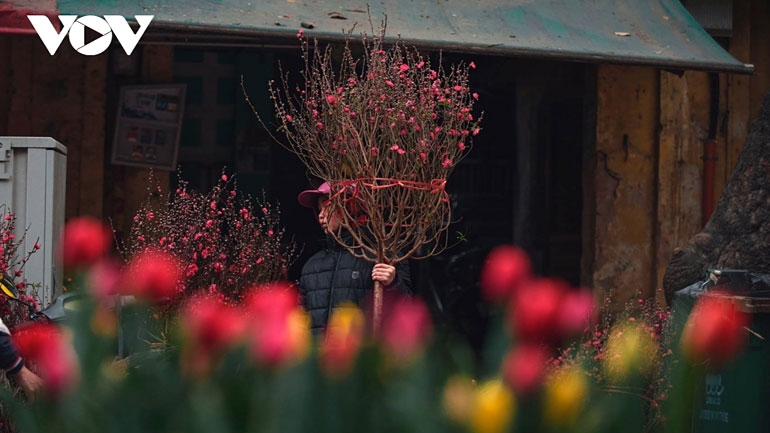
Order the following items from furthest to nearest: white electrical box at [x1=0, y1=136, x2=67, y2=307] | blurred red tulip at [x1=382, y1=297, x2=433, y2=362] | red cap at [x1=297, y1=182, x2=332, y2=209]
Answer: white electrical box at [x1=0, y1=136, x2=67, y2=307] < red cap at [x1=297, y1=182, x2=332, y2=209] < blurred red tulip at [x1=382, y1=297, x2=433, y2=362]

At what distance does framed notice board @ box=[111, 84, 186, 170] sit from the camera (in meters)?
7.70

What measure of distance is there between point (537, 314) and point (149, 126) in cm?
713

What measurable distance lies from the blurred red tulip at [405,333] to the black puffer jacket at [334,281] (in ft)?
11.0

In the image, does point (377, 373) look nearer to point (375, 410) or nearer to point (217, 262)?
point (375, 410)

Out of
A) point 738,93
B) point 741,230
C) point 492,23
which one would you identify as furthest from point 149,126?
point 738,93

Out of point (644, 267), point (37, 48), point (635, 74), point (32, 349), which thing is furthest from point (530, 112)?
point (32, 349)

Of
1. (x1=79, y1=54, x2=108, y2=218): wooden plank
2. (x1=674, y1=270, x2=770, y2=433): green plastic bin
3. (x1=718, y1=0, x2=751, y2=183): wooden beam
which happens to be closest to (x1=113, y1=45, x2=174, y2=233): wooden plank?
(x1=79, y1=54, x2=108, y2=218): wooden plank

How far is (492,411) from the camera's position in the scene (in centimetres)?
87

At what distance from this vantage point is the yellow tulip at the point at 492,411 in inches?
34.3

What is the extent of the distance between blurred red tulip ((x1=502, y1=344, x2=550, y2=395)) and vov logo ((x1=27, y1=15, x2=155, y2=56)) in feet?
17.0

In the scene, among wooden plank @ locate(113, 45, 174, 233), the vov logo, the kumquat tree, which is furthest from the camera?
wooden plank @ locate(113, 45, 174, 233)

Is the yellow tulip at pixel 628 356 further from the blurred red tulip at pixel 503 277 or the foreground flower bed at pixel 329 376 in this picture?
the blurred red tulip at pixel 503 277

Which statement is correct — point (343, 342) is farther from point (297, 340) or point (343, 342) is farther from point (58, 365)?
point (58, 365)

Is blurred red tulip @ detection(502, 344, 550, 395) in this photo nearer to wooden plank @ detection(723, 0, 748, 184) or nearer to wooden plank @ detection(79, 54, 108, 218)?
wooden plank @ detection(79, 54, 108, 218)
